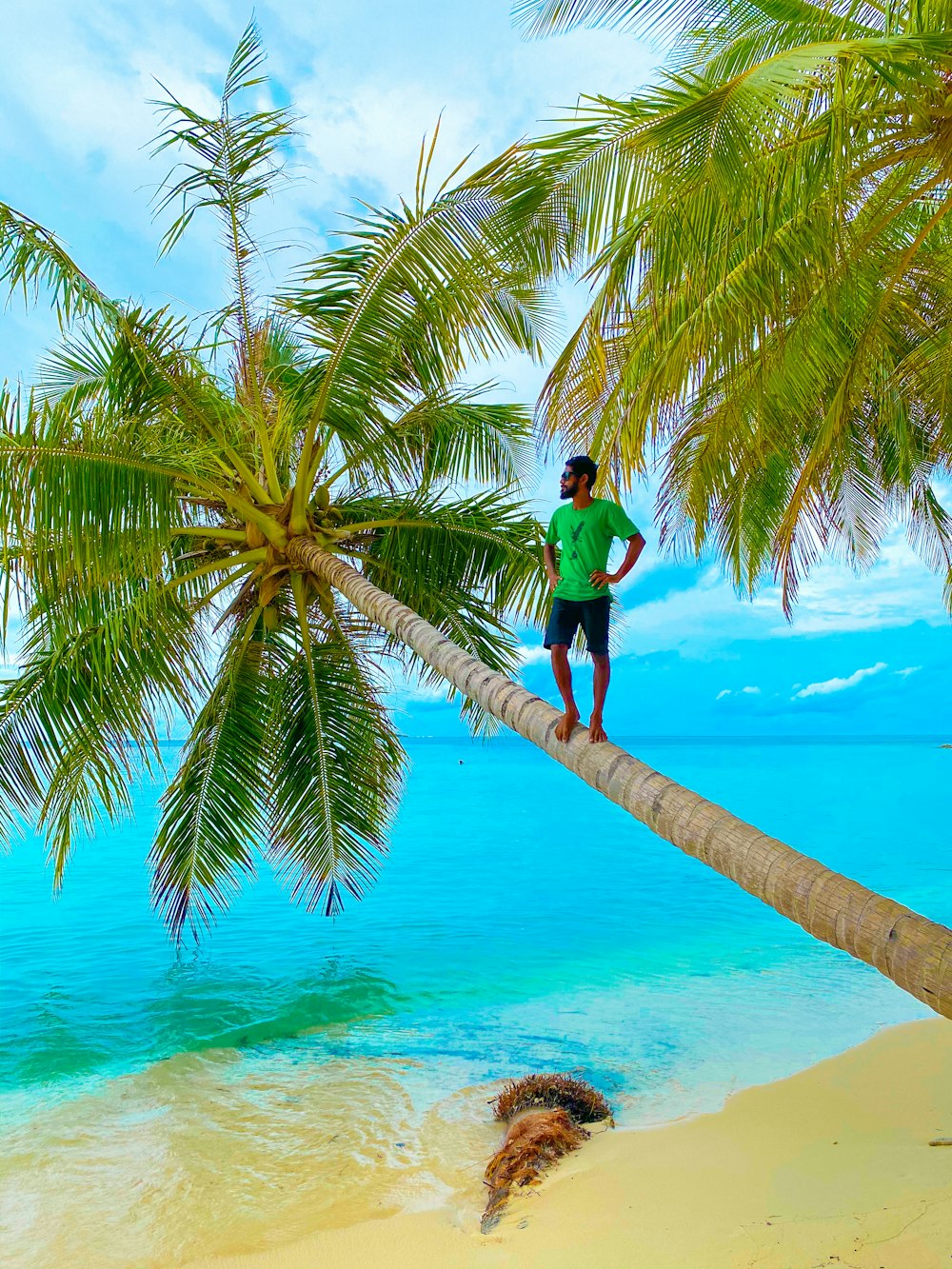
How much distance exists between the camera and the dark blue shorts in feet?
14.9

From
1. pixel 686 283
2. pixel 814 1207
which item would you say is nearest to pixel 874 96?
pixel 686 283

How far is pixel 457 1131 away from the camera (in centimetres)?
738

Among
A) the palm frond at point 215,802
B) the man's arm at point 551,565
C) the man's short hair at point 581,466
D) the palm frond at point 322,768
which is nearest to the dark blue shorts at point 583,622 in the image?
the man's arm at point 551,565

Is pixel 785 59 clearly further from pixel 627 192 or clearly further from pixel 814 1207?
pixel 814 1207

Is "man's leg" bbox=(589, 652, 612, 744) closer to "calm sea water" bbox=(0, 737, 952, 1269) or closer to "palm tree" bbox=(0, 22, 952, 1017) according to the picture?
"palm tree" bbox=(0, 22, 952, 1017)

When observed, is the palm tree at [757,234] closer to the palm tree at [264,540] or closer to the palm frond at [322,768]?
the palm tree at [264,540]

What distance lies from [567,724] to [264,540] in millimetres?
4155

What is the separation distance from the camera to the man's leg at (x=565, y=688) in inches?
171

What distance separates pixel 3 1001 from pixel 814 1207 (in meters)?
11.5

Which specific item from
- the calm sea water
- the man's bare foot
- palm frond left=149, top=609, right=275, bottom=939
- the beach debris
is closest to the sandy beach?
the beach debris

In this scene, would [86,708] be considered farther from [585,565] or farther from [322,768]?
[585,565]

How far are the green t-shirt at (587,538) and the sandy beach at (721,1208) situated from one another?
12.4ft

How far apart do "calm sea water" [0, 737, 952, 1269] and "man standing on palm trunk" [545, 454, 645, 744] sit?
4.08m

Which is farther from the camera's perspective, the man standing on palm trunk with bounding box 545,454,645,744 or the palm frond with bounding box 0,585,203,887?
the palm frond with bounding box 0,585,203,887
